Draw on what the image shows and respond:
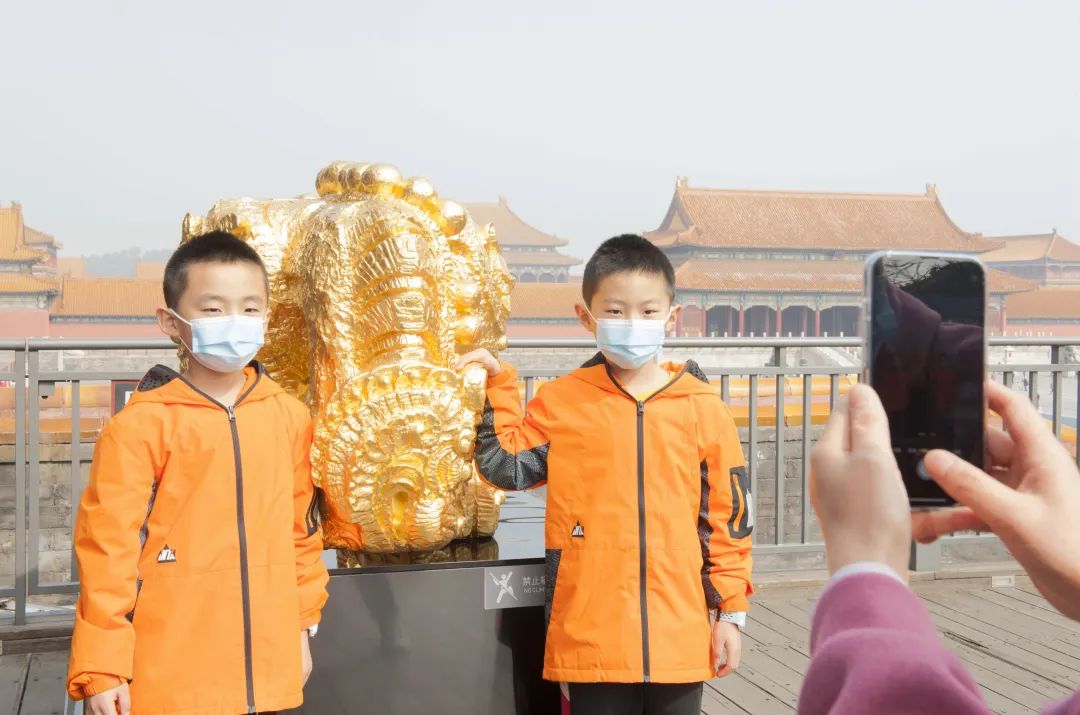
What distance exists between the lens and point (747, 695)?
2.52 m

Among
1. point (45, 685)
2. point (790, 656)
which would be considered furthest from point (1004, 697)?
point (45, 685)

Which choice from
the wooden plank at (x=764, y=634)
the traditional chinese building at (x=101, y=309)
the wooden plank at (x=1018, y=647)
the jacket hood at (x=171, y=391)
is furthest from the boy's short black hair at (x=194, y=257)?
the traditional chinese building at (x=101, y=309)

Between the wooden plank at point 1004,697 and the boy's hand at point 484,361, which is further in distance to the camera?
the wooden plank at point 1004,697

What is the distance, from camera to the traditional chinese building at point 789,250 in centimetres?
2244

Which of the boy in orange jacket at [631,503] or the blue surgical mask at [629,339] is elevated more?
the blue surgical mask at [629,339]

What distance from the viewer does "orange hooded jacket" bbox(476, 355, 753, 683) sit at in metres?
1.58

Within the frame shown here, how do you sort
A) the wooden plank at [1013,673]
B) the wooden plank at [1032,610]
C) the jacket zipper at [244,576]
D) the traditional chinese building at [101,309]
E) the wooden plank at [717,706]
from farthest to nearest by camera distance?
the traditional chinese building at [101,309] → the wooden plank at [1032,610] → the wooden plank at [1013,673] → the wooden plank at [717,706] → the jacket zipper at [244,576]

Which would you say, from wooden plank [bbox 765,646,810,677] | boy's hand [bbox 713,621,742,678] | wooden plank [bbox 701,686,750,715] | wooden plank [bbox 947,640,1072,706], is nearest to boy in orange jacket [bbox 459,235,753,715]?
boy's hand [bbox 713,621,742,678]

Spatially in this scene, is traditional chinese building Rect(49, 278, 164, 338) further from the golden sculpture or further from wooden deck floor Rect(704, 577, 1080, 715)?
the golden sculpture

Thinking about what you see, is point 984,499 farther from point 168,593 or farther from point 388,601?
point 388,601

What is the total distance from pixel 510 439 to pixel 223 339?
0.52 m

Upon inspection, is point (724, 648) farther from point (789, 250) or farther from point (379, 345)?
point (789, 250)

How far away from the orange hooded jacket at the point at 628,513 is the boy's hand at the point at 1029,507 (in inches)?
38.6

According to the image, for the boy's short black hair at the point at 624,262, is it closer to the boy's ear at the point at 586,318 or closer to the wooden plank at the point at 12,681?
the boy's ear at the point at 586,318
